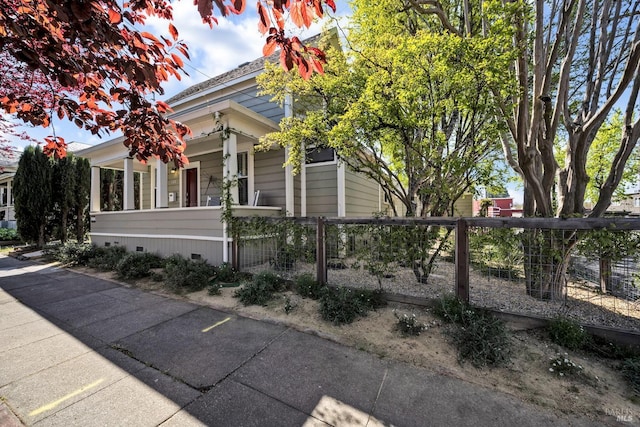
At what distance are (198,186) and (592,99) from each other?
9084mm

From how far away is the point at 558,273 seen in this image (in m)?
3.24

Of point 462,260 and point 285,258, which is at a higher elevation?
point 462,260

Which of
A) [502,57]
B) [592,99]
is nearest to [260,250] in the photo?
[502,57]

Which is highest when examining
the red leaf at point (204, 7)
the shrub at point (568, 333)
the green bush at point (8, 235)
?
the red leaf at point (204, 7)

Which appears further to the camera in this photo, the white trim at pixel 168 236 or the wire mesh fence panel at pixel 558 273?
the white trim at pixel 168 236

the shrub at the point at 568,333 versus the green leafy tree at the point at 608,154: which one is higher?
the green leafy tree at the point at 608,154

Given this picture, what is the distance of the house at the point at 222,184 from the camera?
5.66 meters

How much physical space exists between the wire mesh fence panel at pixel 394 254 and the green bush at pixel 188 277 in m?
2.41

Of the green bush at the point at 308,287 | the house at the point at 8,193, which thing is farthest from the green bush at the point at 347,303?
the house at the point at 8,193

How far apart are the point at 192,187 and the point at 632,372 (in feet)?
31.8

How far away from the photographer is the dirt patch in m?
1.98

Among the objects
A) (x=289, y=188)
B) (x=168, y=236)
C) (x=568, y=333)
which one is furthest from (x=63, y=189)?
(x=568, y=333)

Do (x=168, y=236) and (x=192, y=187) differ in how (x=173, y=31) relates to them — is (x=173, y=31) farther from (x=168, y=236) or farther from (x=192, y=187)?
(x=192, y=187)

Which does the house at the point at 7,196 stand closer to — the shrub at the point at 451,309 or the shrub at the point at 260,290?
the shrub at the point at 260,290
